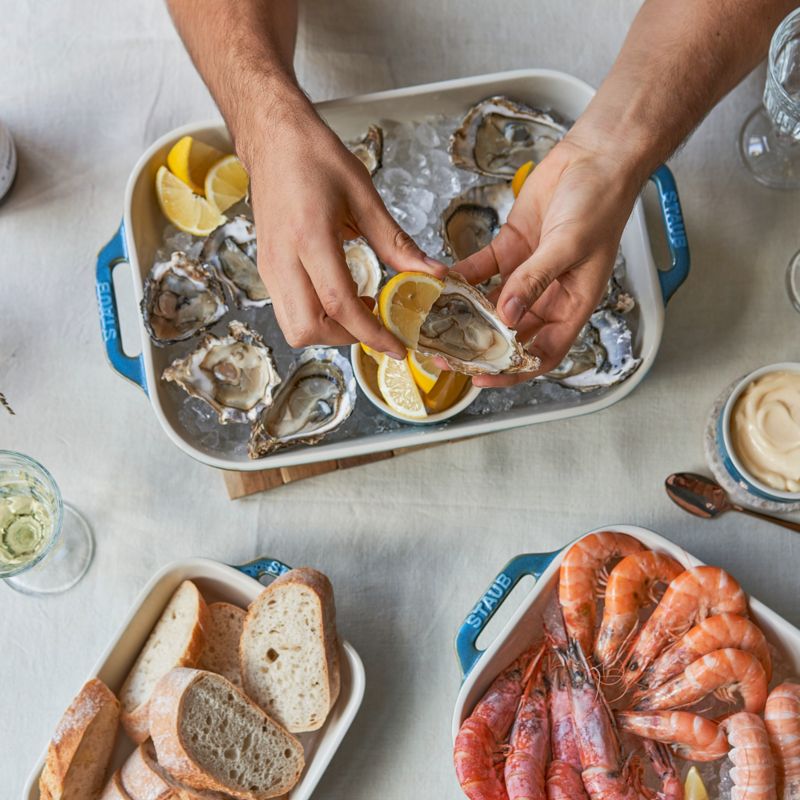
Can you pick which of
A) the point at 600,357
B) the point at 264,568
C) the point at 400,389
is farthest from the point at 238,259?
the point at 600,357

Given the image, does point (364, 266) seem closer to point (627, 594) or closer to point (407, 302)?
point (407, 302)

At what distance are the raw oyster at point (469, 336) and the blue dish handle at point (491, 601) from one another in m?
0.34

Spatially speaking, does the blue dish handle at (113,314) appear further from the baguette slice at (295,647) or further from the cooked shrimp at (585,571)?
the cooked shrimp at (585,571)

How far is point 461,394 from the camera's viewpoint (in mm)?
1326

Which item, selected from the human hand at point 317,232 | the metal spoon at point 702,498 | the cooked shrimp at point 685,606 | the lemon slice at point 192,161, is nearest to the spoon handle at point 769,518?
the metal spoon at point 702,498

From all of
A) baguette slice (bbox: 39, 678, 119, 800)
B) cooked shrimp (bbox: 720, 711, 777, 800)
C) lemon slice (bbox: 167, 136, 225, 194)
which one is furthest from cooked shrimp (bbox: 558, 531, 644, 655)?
lemon slice (bbox: 167, 136, 225, 194)

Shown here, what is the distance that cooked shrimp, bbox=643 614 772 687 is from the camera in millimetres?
1275

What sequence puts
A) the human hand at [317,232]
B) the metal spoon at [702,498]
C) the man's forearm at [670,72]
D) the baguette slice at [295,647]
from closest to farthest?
the human hand at [317,232], the man's forearm at [670,72], the baguette slice at [295,647], the metal spoon at [702,498]

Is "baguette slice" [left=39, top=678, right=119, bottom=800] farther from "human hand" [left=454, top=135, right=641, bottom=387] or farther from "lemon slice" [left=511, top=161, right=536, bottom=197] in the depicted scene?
"lemon slice" [left=511, top=161, right=536, bottom=197]

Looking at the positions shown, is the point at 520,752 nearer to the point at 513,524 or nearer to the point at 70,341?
the point at 513,524

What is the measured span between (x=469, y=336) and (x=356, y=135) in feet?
1.54

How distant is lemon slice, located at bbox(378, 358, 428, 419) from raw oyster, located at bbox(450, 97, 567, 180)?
0.38 meters

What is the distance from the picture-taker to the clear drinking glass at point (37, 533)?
4.64ft

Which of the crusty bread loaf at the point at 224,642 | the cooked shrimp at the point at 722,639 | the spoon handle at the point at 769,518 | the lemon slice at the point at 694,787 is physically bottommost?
the lemon slice at the point at 694,787
